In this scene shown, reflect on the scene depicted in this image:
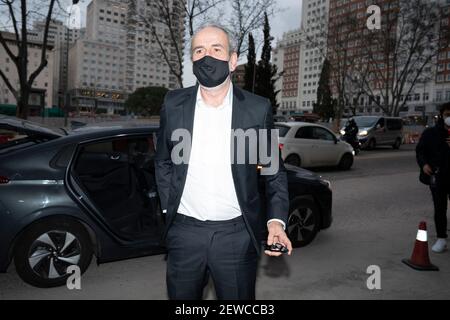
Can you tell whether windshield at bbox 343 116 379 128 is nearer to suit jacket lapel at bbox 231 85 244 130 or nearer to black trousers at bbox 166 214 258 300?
suit jacket lapel at bbox 231 85 244 130

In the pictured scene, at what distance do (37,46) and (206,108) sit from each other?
128 m

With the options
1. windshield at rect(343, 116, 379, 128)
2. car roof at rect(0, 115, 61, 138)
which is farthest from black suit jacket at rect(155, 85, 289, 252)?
windshield at rect(343, 116, 379, 128)

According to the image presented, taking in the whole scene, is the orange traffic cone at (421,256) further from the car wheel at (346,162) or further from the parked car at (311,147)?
the car wheel at (346,162)

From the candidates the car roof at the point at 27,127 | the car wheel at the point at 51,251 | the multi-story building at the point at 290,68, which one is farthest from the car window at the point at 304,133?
the multi-story building at the point at 290,68

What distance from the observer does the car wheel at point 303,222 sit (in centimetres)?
511

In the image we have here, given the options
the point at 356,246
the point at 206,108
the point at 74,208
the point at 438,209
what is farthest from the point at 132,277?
the point at 438,209

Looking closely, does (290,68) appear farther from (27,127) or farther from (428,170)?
(27,127)

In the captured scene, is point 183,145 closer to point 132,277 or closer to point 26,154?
point 26,154

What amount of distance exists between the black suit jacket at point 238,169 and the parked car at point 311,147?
9.36 meters

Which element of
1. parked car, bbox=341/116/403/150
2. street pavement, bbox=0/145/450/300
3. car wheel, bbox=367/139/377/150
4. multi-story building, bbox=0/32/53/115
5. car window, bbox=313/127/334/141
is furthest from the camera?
multi-story building, bbox=0/32/53/115

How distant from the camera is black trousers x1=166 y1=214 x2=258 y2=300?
2045mm

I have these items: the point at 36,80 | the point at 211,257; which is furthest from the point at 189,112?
the point at 36,80

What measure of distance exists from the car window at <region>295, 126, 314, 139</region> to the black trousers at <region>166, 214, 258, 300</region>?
33.7ft

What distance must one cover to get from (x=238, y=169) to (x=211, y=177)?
0.14 meters
